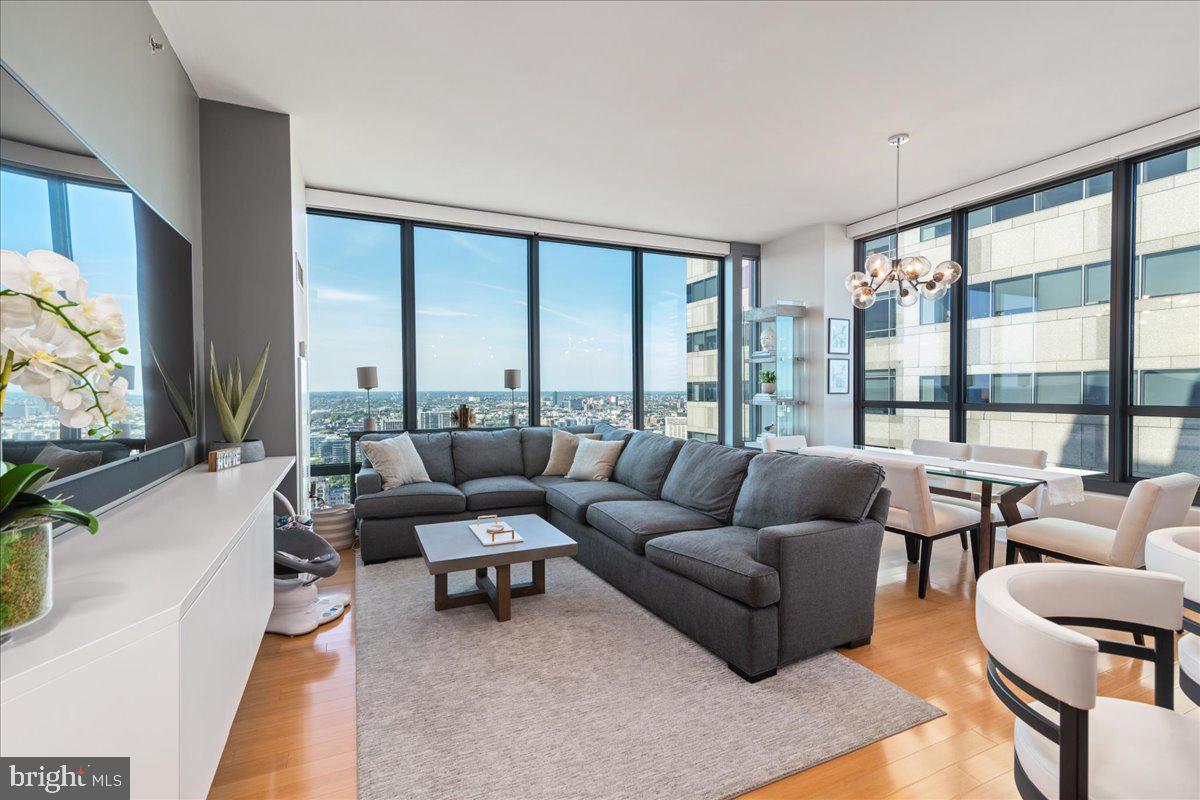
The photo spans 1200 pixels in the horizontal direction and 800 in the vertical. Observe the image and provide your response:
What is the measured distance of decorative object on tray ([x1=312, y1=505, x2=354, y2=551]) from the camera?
4.21m

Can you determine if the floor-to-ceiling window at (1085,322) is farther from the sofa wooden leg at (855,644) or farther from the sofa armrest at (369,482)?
the sofa armrest at (369,482)

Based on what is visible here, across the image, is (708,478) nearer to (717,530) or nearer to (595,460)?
(717,530)

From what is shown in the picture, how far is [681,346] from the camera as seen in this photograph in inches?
261

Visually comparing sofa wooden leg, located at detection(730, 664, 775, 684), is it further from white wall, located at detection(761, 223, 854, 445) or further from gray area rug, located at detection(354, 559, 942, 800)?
white wall, located at detection(761, 223, 854, 445)

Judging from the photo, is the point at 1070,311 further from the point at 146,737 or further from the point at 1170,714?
the point at 146,737

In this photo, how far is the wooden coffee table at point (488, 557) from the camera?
278 cm

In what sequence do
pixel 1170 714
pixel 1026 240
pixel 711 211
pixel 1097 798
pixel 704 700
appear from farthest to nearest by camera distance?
pixel 711 211 < pixel 1026 240 < pixel 704 700 < pixel 1170 714 < pixel 1097 798

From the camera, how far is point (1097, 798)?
944 millimetres

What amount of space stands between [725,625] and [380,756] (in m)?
1.43

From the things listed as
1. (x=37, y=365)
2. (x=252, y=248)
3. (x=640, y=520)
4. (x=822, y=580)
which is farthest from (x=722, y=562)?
(x=252, y=248)

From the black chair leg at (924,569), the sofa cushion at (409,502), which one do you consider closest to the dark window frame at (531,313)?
the sofa cushion at (409,502)

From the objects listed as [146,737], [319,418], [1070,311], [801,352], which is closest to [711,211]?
[801,352]

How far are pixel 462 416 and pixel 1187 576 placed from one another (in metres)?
4.86

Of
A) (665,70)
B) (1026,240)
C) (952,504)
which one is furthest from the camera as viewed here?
(1026,240)
